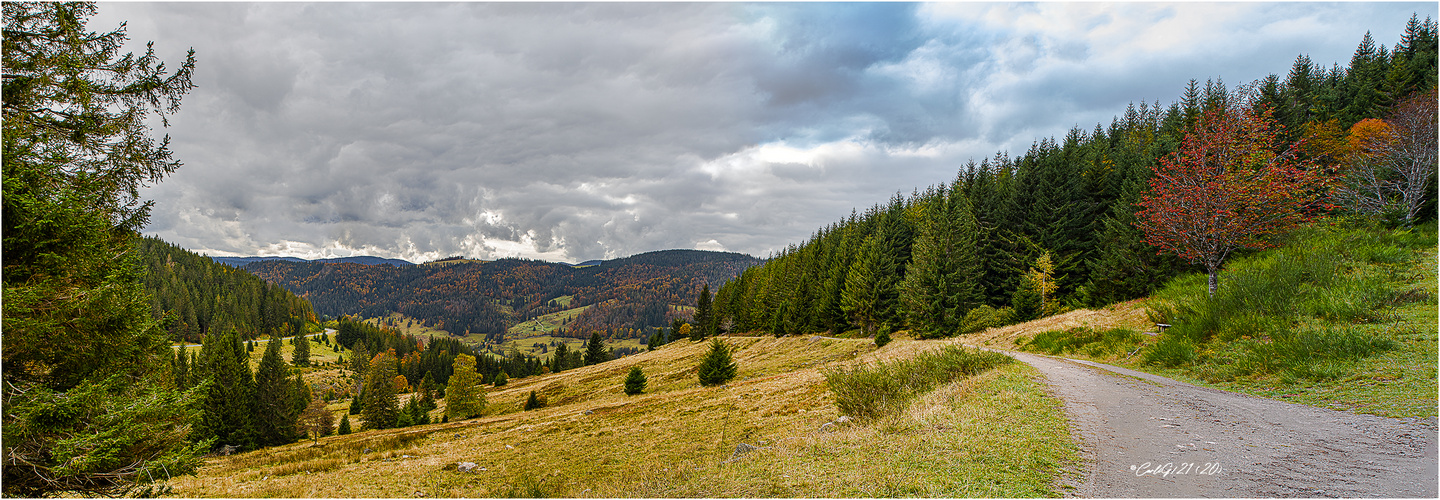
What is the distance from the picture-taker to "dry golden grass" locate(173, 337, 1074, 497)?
6.88 m

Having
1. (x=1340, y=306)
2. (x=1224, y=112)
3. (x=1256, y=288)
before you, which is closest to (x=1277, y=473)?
(x=1340, y=306)

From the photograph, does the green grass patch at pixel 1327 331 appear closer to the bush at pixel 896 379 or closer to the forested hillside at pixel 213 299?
the bush at pixel 896 379

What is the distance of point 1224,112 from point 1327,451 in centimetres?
2209

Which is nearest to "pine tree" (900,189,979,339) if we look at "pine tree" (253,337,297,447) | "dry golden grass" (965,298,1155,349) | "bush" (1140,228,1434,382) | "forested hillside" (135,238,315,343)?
"dry golden grass" (965,298,1155,349)

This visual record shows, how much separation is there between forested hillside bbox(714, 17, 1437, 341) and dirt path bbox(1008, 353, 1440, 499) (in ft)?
58.1

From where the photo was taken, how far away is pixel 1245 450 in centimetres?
664

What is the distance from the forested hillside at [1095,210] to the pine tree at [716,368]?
18.5 meters

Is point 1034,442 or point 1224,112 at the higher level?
point 1224,112

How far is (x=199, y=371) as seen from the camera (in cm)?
5831

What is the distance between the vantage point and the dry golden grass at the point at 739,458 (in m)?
6.88

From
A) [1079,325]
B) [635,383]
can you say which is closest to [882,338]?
[1079,325]

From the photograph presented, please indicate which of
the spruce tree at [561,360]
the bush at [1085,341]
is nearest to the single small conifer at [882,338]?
the bush at [1085,341]

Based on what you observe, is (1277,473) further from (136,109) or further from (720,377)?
(720,377)

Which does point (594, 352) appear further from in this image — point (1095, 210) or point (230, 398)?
point (1095, 210)
